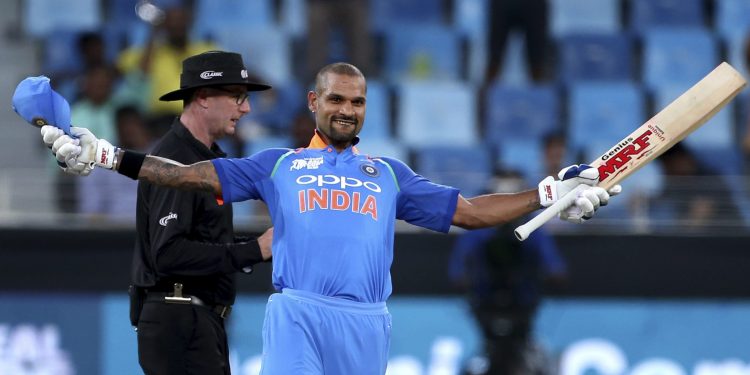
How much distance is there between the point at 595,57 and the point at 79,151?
795 cm

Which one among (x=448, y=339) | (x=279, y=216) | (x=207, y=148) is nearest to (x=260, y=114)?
(x=448, y=339)

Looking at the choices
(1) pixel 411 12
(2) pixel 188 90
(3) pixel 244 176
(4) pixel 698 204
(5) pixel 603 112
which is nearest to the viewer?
(3) pixel 244 176

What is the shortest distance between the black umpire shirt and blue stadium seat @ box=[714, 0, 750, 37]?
7638mm

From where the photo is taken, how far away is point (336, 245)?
555 centimetres

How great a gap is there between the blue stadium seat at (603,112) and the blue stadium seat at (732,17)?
1259mm

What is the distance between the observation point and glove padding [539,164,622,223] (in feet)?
18.5

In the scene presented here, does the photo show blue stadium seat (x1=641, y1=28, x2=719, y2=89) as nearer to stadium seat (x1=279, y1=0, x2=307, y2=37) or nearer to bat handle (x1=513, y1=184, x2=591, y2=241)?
stadium seat (x1=279, y1=0, x2=307, y2=37)

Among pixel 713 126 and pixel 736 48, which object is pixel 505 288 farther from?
pixel 736 48

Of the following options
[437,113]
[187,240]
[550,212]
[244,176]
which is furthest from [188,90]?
[437,113]

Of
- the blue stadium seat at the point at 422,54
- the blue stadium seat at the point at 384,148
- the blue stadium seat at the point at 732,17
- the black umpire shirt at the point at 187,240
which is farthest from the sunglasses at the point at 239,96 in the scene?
the blue stadium seat at the point at 732,17

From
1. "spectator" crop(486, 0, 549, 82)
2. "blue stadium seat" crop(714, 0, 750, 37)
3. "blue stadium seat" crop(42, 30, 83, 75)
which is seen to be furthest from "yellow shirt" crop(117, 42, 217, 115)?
"blue stadium seat" crop(714, 0, 750, 37)

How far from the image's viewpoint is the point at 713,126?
12.2 metres

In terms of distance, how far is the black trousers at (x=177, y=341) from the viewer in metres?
6.20

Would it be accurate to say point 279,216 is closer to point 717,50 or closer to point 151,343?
point 151,343
